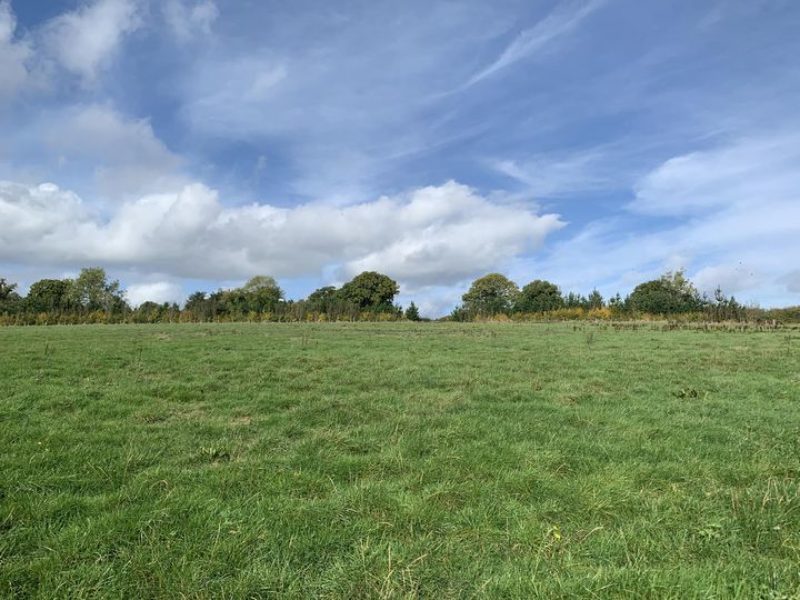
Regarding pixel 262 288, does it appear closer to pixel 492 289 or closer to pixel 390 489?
pixel 492 289

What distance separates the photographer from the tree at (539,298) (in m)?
56.1

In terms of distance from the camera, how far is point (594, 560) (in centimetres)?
336

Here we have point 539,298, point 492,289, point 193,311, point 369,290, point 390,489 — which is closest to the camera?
point 390,489

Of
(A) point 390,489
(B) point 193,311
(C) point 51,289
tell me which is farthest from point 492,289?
(A) point 390,489

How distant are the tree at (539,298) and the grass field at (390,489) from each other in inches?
1855

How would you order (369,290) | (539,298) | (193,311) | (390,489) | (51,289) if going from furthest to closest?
(369,290), (51,289), (539,298), (193,311), (390,489)

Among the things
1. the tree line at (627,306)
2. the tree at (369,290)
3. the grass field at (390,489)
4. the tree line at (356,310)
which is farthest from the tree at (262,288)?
the grass field at (390,489)

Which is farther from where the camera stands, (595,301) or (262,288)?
(262,288)

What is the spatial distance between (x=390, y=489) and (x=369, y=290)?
237ft

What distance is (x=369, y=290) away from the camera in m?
76.6

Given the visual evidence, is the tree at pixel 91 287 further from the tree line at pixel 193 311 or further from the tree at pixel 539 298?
the tree at pixel 539 298

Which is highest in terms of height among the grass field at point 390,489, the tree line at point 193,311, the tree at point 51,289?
the tree at point 51,289

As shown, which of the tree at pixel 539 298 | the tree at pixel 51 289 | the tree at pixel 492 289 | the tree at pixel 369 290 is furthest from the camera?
the tree at pixel 492 289

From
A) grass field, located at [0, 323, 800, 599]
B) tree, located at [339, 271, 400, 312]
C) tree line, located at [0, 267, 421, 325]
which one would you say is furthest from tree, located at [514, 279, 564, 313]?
grass field, located at [0, 323, 800, 599]
